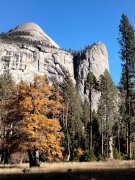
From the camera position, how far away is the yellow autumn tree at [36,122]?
3150 cm

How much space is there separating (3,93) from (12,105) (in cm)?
2658

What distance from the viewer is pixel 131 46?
4047cm

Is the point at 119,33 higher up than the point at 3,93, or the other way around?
the point at 119,33

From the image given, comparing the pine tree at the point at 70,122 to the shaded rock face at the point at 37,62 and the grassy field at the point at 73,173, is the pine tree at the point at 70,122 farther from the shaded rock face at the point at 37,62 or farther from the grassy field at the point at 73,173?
the shaded rock face at the point at 37,62

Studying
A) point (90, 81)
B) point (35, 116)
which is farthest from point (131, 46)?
point (90, 81)

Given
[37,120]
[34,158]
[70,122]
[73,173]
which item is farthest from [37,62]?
[73,173]

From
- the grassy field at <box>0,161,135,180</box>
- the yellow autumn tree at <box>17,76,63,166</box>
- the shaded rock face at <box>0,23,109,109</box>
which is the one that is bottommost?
the grassy field at <box>0,161,135,180</box>

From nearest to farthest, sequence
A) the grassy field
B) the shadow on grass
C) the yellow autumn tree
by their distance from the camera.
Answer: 1. the shadow on grass
2. the grassy field
3. the yellow autumn tree

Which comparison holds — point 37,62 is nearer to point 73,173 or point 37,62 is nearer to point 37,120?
point 37,120

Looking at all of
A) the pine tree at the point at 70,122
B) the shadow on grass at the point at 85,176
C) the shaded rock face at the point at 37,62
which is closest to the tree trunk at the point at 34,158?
the shadow on grass at the point at 85,176

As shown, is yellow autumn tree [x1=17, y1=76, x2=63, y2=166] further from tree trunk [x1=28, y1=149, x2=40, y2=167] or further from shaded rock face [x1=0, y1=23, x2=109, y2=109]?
shaded rock face [x1=0, y1=23, x2=109, y2=109]

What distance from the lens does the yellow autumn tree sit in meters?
31.5

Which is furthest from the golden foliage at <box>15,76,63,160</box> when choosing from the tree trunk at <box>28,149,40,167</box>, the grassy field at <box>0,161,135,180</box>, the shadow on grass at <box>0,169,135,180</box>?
the shadow on grass at <box>0,169,135,180</box>

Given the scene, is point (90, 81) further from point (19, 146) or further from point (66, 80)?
point (19, 146)
